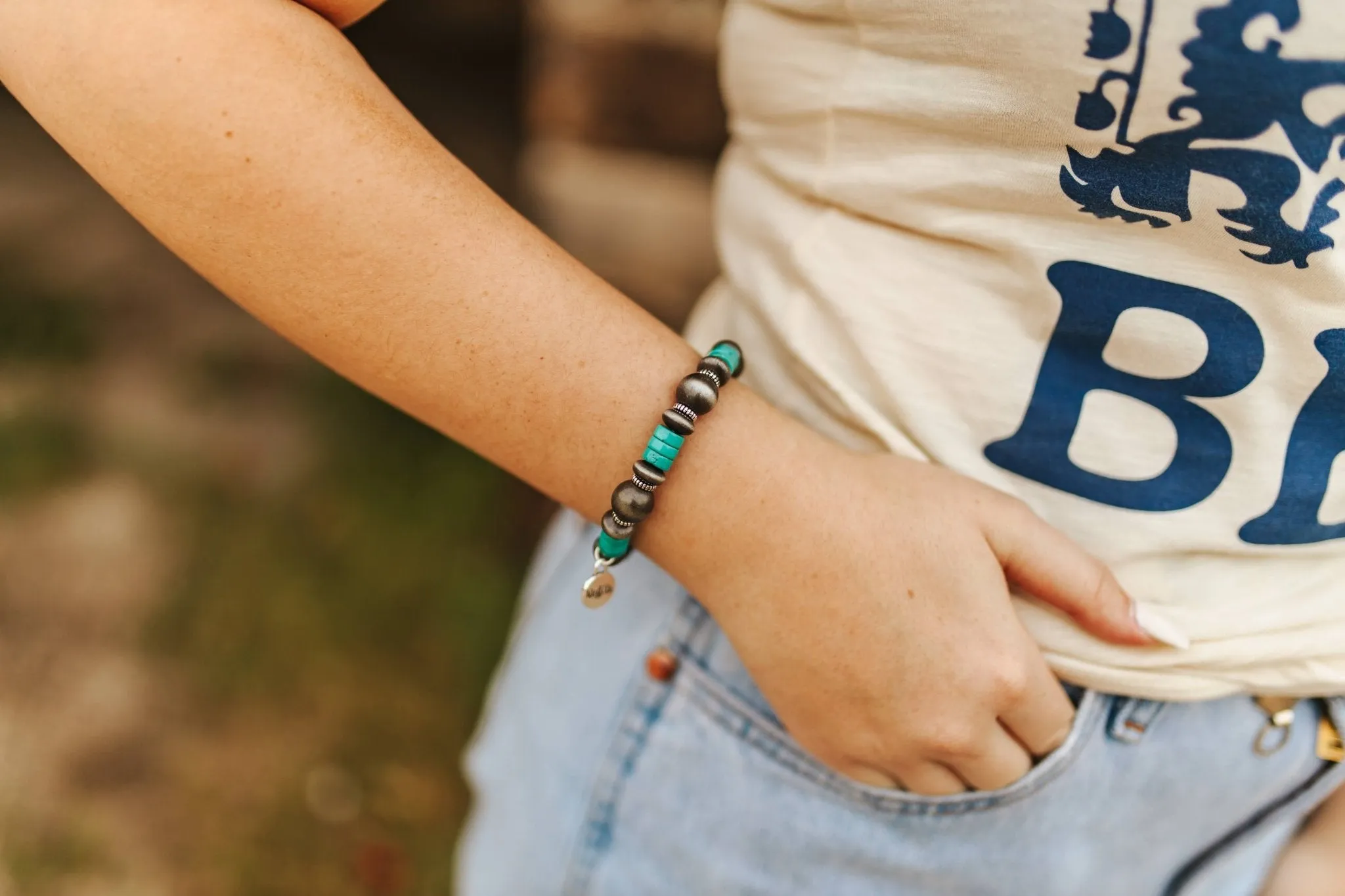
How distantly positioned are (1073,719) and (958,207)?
369 millimetres

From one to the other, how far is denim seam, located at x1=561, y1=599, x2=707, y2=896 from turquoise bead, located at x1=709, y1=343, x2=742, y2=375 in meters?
0.19

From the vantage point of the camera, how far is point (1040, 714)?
62cm

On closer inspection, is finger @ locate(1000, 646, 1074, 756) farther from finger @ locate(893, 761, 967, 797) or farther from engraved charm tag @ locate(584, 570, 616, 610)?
engraved charm tag @ locate(584, 570, 616, 610)

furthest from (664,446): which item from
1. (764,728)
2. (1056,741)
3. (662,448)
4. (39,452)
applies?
(39,452)

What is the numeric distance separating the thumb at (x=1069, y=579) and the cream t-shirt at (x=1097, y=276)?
2 cm

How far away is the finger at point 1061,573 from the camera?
0.60m

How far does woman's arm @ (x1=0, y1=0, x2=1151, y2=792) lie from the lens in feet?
1.64

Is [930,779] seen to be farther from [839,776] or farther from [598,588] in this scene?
[598,588]

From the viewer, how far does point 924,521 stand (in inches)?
23.2

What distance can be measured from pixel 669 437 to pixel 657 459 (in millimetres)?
16

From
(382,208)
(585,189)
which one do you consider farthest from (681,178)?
(382,208)

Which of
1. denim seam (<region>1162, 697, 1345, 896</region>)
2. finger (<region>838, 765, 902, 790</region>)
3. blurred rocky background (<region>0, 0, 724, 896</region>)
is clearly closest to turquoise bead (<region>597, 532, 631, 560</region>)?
finger (<region>838, 765, 902, 790</region>)

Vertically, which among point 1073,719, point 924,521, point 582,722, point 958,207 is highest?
point 958,207

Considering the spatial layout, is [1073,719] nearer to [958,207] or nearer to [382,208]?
[958,207]
